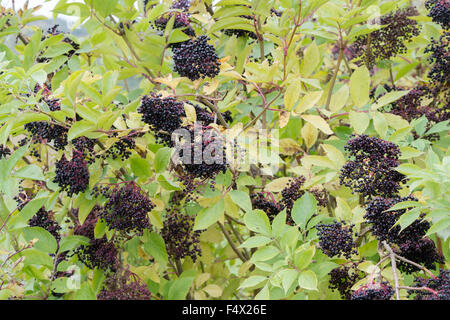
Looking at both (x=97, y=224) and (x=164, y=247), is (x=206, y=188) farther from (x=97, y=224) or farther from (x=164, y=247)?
(x=97, y=224)

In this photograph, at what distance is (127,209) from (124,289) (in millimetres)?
404

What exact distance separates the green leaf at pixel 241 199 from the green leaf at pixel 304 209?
160 millimetres

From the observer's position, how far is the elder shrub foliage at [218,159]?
4.57ft

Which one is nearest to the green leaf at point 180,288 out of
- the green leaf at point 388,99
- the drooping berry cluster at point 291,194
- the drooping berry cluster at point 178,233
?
the drooping berry cluster at point 178,233

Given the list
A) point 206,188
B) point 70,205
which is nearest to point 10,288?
point 70,205

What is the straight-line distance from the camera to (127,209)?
1532 millimetres

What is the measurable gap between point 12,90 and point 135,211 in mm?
543

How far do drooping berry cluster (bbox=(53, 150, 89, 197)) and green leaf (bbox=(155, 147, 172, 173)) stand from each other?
0.81 feet

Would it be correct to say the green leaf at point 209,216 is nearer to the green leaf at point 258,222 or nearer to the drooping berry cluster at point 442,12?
the green leaf at point 258,222

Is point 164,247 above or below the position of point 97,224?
below

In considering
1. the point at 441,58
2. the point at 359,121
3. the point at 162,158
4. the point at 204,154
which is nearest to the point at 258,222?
the point at 204,154
